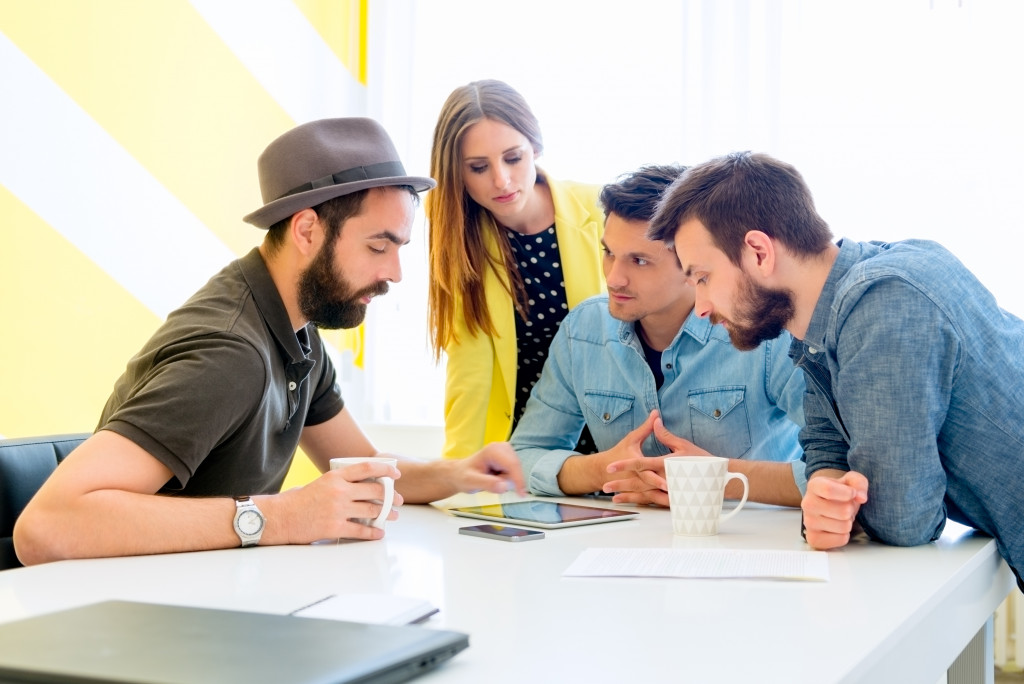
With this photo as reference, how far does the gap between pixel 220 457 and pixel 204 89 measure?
2215 mm

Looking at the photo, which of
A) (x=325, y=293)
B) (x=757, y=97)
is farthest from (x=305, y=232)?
(x=757, y=97)

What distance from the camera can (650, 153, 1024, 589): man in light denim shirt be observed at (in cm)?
131

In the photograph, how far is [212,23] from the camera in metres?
3.53

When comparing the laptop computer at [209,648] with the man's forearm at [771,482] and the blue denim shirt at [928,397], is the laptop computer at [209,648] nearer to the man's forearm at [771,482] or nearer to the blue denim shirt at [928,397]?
the blue denim shirt at [928,397]

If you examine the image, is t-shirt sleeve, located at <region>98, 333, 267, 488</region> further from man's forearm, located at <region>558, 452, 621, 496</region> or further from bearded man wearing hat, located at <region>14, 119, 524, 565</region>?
man's forearm, located at <region>558, 452, 621, 496</region>

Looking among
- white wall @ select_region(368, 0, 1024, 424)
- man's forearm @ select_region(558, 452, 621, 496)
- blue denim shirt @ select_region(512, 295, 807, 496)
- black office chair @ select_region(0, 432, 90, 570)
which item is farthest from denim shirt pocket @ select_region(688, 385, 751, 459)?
white wall @ select_region(368, 0, 1024, 424)

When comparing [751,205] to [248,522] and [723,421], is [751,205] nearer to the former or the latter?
[723,421]

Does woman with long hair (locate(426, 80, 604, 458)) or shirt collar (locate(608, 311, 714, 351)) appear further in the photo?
woman with long hair (locate(426, 80, 604, 458))

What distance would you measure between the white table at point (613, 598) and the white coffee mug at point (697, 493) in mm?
39

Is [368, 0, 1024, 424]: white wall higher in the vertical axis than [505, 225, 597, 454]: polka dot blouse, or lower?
higher

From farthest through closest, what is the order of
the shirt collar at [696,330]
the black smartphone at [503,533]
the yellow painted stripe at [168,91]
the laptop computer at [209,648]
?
the yellow painted stripe at [168,91]
the shirt collar at [696,330]
the black smartphone at [503,533]
the laptop computer at [209,648]

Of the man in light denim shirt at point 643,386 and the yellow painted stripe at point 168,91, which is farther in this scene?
the yellow painted stripe at point 168,91

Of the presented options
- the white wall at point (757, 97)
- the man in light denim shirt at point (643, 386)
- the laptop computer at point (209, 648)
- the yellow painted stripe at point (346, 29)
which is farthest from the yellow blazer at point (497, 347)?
the yellow painted stripe at point (346, 29)

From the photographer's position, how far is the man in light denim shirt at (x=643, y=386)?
1857 mm
